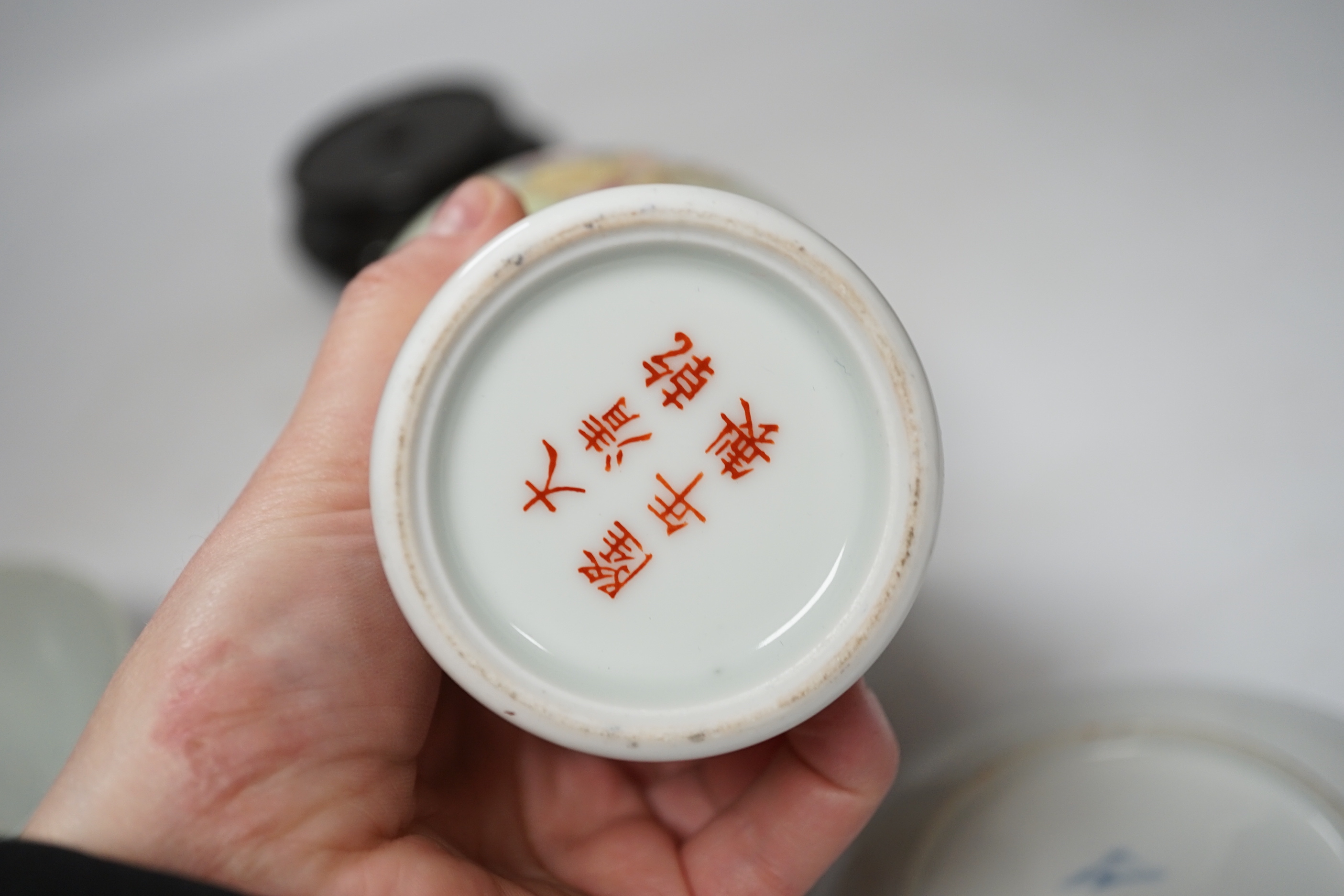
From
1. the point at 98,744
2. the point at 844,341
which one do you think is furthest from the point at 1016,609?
the point at 98,744

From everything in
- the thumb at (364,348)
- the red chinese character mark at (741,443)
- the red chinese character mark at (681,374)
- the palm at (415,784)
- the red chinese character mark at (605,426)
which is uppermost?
the red chinese character mark at (681,374)

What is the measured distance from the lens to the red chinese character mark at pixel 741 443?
62cm

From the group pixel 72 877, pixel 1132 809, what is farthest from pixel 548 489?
pixel 1132 809

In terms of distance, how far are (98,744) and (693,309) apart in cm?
46

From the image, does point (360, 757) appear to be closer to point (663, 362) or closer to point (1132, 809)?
point (663, 362)

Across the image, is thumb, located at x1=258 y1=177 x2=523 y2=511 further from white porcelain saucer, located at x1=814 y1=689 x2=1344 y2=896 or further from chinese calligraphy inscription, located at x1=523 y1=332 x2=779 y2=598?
white porcelain saucer, located at x1=814 y1=689 x2=1344 y2=896

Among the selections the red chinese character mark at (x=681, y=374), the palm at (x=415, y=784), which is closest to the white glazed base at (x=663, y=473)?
the red chinese character mark at (x=681, y=374)

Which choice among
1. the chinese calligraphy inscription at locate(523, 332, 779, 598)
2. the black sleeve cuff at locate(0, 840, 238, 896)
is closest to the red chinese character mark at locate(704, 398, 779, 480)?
the chinese calligraphy inscription at locate(523, 332, 779, 598)

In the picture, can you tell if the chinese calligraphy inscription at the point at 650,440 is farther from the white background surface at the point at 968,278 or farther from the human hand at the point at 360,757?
the white background surface at the point at 968,278

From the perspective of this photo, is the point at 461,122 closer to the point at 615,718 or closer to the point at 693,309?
the point at 693,309

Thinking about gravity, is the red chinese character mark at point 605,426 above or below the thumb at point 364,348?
A: above

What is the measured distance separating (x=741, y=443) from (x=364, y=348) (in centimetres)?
31

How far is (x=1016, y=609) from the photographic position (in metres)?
1.01

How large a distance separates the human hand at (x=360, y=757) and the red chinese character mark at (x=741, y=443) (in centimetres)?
25
